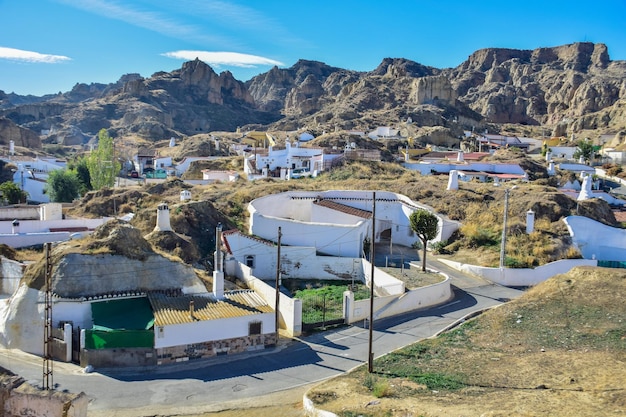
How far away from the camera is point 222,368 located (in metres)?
17.6

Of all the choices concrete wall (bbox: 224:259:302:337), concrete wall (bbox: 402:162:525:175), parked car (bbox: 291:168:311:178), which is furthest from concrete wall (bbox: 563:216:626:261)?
parked car (bbox: 291:168:311:178)

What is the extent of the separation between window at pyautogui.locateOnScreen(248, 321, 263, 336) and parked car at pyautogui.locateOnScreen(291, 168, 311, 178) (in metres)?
28.2

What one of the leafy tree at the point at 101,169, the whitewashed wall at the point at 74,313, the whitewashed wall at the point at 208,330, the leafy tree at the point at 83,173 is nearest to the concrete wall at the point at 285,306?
the whitewashed wall at the point at 208,330

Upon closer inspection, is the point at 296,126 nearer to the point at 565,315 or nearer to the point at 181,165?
the point at 181,165

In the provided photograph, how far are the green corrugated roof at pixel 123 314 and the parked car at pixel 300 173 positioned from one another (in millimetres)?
28199

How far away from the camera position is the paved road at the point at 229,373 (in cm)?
1520

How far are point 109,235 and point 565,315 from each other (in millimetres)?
17112

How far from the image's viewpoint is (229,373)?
17141 millimetres

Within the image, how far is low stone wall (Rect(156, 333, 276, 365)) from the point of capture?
17.8 m

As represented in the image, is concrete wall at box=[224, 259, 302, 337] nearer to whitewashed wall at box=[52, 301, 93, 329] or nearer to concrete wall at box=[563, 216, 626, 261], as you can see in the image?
whitewashed wall at box=[52, 301, 93, 329]

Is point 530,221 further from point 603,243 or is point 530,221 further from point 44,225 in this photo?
point 44,225

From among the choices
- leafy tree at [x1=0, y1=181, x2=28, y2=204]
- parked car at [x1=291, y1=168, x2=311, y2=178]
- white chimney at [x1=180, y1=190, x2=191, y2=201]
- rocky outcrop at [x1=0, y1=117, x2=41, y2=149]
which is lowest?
leafy tree at [x1=0, y1=181, x2=28, y2=204]

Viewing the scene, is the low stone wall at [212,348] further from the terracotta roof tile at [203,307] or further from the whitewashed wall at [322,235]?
the whitewashed wall at [322,235]

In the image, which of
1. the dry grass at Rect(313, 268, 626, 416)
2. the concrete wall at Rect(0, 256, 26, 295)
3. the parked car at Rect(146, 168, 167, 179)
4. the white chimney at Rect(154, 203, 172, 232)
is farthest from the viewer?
the parked car at Rect(146, 168, 167, 179)
